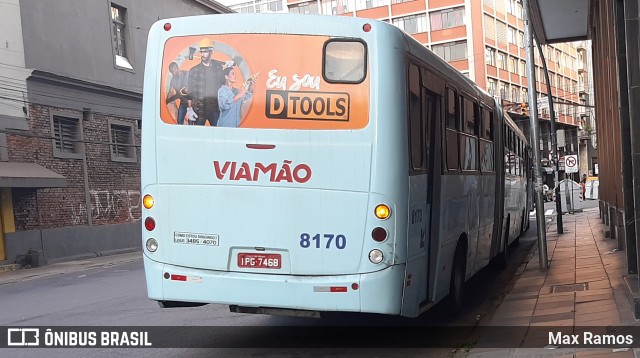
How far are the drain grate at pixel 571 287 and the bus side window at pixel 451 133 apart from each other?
118 inches

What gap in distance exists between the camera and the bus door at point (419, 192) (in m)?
6.16

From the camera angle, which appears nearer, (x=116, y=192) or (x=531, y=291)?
(x=531, y=291)

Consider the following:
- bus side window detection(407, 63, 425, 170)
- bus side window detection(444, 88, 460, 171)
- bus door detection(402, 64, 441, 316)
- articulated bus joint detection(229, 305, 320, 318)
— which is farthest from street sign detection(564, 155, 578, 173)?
articulated bus joint detection(229, 305, 320, 318)

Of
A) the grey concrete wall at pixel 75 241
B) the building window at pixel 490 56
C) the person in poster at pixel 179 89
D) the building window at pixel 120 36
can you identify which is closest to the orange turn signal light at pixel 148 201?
the person in poster at pixel 179 89

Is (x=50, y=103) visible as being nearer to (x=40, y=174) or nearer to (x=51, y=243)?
(x=40, y=174)

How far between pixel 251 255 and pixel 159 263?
37.7 inches

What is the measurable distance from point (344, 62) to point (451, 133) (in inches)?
90.8

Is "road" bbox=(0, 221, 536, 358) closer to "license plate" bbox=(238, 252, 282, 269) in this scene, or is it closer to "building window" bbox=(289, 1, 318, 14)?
"license plate" bbox=(238, 252, 282, 269)

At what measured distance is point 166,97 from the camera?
630cm

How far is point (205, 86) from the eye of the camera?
20.3 feet

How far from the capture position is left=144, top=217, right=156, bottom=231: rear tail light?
20.6 ft

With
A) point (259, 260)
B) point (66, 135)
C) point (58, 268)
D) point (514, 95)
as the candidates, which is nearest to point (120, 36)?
point (66, 135)

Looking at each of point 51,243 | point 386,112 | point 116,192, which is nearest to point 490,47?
point 116,192

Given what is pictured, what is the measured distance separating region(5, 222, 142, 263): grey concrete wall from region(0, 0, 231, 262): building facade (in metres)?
0.04
